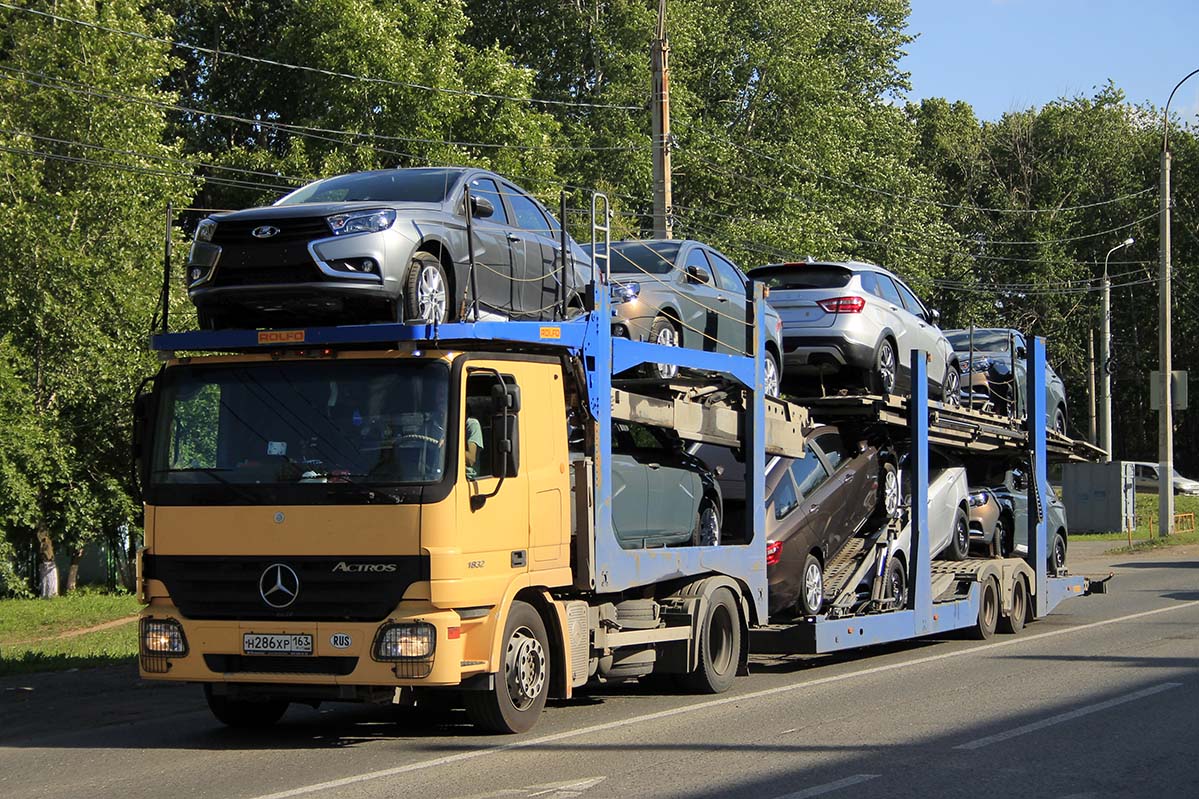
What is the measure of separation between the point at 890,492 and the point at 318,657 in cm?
763

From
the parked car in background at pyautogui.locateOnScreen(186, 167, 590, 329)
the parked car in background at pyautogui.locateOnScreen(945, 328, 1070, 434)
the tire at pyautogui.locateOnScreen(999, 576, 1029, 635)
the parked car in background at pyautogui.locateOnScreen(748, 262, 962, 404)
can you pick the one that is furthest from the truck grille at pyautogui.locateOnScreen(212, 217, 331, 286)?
the tire at pyautogui.locateOnScreen(999, 576, 1029, 635)

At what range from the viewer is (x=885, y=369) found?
596 inches

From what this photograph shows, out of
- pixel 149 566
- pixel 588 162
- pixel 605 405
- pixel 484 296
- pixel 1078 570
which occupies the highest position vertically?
pixel 588 162

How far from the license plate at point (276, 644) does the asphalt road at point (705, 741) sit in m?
0.65

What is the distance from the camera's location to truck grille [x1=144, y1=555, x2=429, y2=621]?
8516mm

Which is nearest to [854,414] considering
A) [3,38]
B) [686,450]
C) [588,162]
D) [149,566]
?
[686,450]

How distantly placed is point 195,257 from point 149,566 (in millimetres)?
1969

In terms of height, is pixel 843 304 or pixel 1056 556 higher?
pixel 843 304

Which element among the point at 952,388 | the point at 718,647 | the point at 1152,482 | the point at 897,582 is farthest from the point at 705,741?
the point at 1152,482

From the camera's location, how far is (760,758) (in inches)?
333

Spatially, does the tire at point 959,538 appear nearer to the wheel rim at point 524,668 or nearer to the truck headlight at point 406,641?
the wheel rim at point 524,668

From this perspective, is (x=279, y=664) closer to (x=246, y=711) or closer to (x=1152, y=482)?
(x=246, y=711)

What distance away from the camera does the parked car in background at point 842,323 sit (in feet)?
48.3

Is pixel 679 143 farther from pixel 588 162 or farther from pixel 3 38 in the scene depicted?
pixel 3 38
